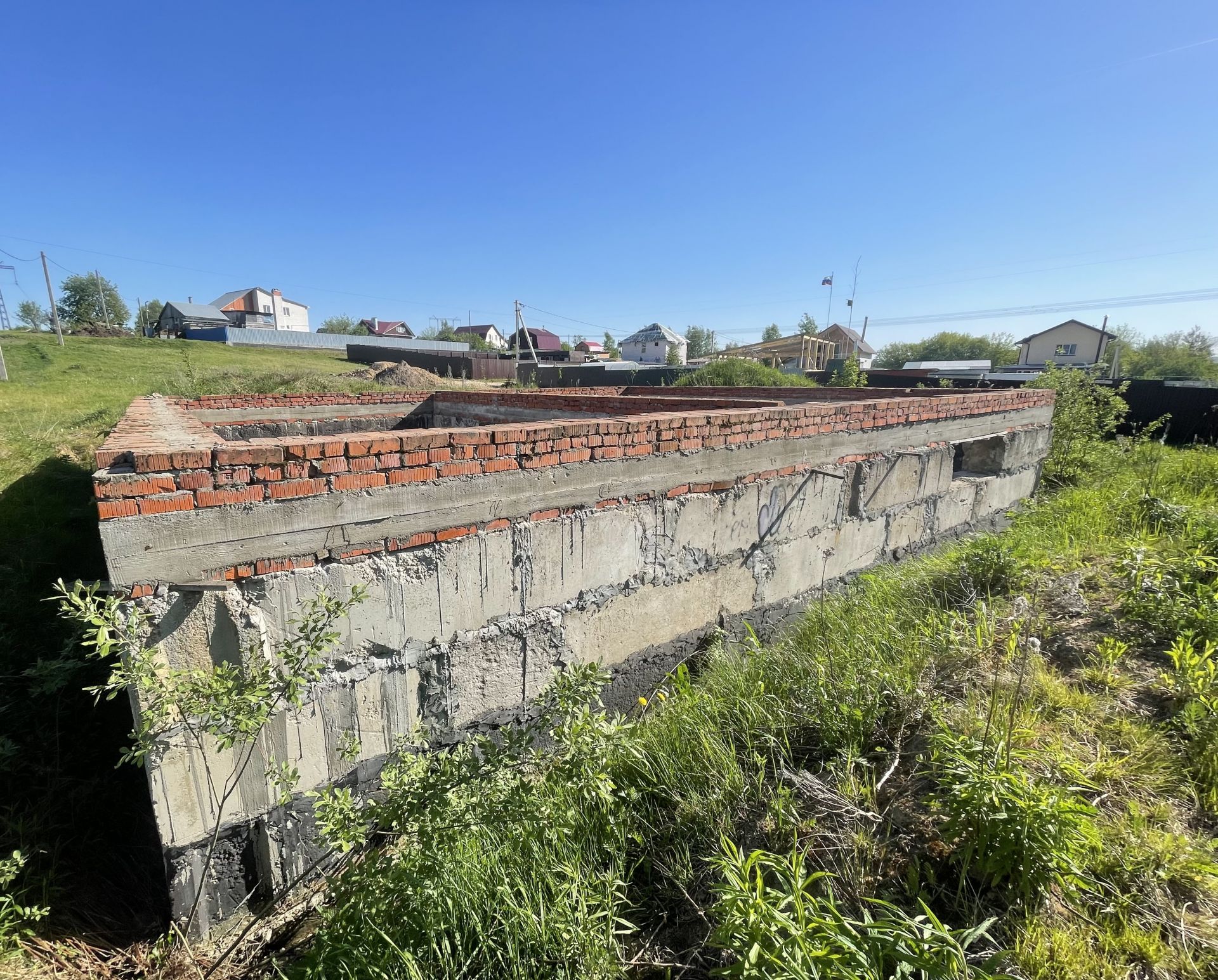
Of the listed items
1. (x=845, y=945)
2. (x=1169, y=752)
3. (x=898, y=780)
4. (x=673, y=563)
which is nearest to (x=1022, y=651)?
(x=1169, y=752)

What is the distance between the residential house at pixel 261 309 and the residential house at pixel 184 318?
1504 mm

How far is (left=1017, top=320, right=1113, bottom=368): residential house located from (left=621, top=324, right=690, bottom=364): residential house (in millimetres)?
25985

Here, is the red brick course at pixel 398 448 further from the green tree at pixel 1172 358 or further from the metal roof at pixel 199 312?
the metal roof at pixel 199 312

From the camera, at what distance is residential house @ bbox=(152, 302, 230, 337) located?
42.2 metres

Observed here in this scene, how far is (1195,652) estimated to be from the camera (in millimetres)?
3324

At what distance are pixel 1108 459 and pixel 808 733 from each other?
776cm

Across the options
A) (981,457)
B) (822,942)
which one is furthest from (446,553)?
(981,457)

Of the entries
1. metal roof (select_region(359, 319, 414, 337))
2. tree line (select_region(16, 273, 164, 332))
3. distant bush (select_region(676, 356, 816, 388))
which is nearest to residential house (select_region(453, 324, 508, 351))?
metal roof (select_region(359, 319, 414, 337))

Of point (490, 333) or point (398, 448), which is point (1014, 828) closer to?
point (398, 448)

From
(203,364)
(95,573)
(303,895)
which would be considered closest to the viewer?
(303,895)

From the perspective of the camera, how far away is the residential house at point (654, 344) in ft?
162

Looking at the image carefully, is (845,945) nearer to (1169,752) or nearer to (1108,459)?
(1169,752)

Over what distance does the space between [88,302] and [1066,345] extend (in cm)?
8608

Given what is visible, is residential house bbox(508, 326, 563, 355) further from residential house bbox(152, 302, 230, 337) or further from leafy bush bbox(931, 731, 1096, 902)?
leafy bush bbox(931, 731, 1096, 902)
